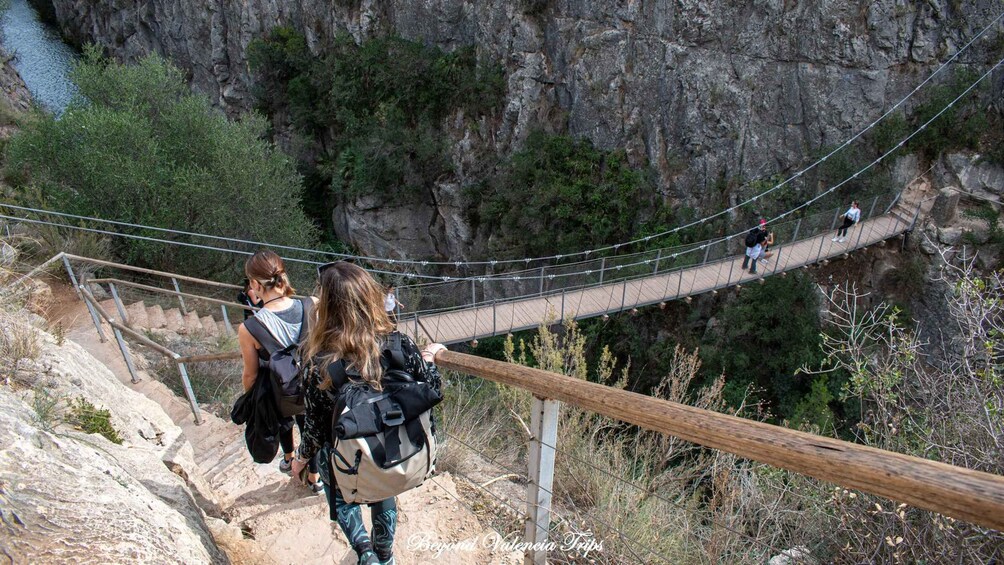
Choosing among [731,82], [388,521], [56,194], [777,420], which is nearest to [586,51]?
[731,82]

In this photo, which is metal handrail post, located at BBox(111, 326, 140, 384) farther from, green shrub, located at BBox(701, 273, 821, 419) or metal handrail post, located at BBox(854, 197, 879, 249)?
metal handrail post, located at BBox(854, 197, 879, 249)

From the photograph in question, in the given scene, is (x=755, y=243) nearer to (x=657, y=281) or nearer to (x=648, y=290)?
(x=657, y=281)

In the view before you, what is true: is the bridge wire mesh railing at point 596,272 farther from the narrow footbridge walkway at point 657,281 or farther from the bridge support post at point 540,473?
the bridge support post at point 540,473

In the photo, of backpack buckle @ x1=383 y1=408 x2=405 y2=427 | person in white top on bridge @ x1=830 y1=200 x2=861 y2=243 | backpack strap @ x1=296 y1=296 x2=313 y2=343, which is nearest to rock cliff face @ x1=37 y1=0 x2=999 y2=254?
person in white top on bridge @ x1=830 y1=200 x2=861 y2=243

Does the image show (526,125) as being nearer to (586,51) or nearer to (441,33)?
(586,51)

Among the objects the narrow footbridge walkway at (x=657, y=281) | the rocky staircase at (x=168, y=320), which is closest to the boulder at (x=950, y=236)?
the narrow footbridge walkway at (x=657, y=281)

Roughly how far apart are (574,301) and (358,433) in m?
8.88

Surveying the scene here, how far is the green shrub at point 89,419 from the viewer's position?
2410 millimetres

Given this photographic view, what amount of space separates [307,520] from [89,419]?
3.11 ft

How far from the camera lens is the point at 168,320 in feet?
21.5

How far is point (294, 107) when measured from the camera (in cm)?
2022

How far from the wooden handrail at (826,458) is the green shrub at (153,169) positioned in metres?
8.67

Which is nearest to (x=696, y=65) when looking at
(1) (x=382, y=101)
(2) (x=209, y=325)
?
(1) (x=382, y=101)

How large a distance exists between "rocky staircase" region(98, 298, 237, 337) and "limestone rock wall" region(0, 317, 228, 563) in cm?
404
